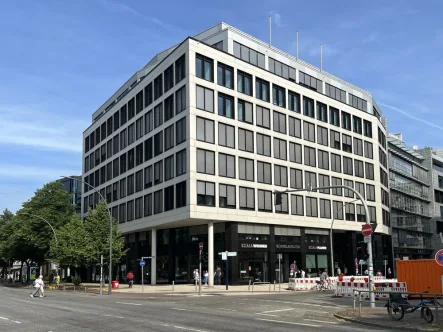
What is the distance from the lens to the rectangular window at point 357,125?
70.8 meters

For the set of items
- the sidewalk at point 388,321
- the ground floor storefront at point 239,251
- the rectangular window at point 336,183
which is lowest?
the sidewalk at point 388,321

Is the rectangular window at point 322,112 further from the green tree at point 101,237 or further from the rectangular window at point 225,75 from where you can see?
the green tree at point 101,237

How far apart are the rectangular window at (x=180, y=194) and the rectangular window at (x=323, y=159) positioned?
20.5 meters

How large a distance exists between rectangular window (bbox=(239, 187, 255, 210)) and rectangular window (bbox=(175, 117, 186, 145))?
7.85 m

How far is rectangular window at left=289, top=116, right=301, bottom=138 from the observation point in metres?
60.5

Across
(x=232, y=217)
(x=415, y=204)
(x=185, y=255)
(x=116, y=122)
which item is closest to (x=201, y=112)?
(x=232, y=217)

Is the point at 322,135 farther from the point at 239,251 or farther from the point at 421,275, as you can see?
the point at 421,275

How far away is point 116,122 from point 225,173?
23799 millimetres

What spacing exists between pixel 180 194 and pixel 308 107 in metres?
21.7

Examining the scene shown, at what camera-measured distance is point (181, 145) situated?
50.8m

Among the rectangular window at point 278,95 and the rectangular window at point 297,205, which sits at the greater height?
the rectangular window at point 278,95

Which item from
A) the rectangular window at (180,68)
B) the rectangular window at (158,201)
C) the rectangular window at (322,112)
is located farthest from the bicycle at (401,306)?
the rectangular window at (322,112)

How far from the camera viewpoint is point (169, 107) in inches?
→ 2141

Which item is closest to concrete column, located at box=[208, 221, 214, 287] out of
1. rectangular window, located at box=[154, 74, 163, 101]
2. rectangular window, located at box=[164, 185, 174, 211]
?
rectangular window, located at box=[164, 185, 174, 211]
